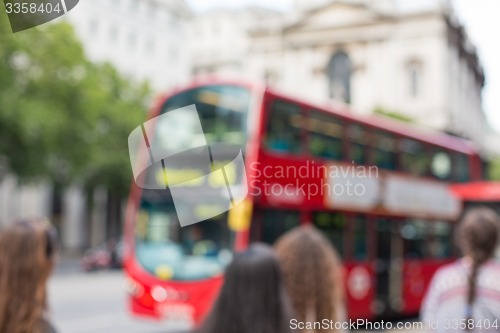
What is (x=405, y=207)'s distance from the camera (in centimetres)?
1129

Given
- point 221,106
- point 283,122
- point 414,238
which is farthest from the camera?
point 414,238

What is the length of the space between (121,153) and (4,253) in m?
31.6

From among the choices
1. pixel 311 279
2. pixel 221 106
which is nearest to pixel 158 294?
pixel 221 106

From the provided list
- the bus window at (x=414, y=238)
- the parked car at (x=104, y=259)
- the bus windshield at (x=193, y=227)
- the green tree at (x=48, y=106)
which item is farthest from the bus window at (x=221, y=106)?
the parked car at (x=104, y=259)

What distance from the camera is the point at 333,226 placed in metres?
9.98

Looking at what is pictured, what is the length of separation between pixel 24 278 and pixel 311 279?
1.10m

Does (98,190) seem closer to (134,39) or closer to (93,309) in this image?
(134,39)

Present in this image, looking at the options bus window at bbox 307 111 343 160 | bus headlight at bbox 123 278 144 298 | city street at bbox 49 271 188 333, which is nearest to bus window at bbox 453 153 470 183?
bus window at bbox 307 111 343 160

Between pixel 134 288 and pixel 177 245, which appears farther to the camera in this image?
pixel 134 288

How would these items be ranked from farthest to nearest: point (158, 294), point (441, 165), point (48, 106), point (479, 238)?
point (48, 106) < point (441, 165) < point (158, 294) < point (479, 238)

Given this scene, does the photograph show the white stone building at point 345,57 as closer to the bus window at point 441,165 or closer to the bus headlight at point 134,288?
the bus window at point 441,165

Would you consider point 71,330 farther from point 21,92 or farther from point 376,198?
point 21,92

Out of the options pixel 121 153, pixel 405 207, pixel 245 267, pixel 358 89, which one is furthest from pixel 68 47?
pixel 245 267

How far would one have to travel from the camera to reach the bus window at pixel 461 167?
13531 millimetres
